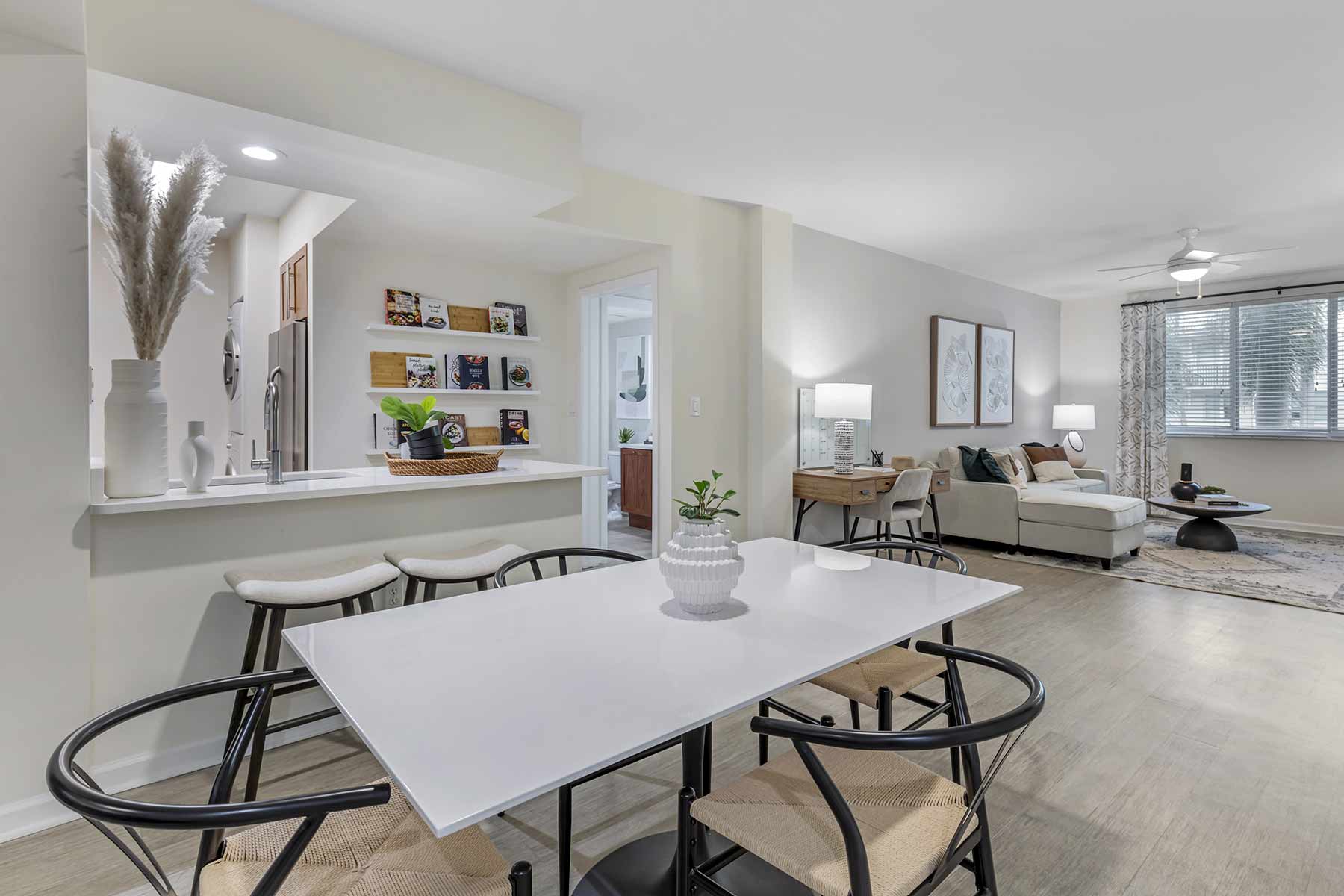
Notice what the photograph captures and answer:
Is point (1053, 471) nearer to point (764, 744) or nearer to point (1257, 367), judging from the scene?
point (1257, 367)

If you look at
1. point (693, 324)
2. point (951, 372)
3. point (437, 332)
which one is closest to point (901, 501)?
point (693, 324)

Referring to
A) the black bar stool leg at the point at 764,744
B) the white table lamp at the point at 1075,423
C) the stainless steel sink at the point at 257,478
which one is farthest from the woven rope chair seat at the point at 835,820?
the white table lamp at the point at 1075,423

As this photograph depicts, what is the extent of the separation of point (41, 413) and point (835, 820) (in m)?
2.28

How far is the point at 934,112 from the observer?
3.08m

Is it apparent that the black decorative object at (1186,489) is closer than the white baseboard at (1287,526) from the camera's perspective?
Yes

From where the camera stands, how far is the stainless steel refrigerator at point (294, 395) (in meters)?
3.69

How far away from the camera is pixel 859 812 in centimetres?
121

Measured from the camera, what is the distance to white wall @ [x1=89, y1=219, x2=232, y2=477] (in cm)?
392

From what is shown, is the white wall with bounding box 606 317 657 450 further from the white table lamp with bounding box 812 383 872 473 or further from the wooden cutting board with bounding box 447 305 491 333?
the white table lamp with bounding box 812 383 872 473

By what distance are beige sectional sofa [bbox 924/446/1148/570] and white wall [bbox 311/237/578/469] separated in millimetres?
3228

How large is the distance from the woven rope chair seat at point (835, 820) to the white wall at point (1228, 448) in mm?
7559

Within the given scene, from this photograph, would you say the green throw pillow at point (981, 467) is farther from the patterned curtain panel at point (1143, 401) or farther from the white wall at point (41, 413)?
the white wall at point (41, 413)

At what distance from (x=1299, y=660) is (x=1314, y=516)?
15.2 ft

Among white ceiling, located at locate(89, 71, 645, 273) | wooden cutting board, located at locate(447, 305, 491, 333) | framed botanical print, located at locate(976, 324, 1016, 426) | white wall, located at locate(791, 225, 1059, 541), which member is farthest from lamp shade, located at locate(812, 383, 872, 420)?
framed botanical print, located at locate(976, 324, 1016, 426)
